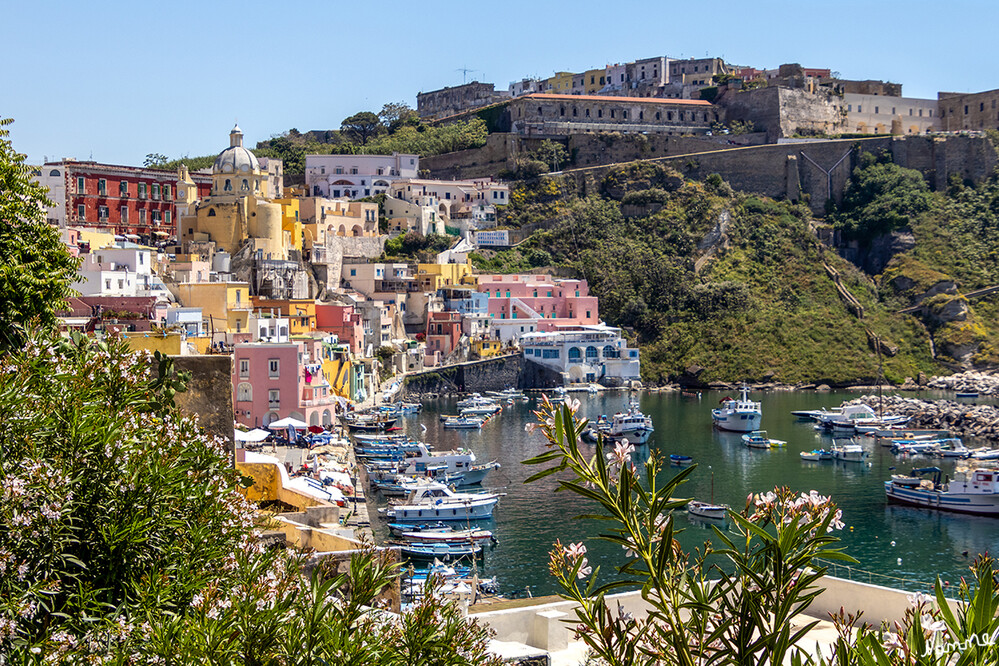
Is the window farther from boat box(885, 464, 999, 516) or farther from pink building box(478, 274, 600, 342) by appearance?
pink building box(478, 274, 600, 342)

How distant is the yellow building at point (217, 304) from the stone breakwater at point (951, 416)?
65.5ft

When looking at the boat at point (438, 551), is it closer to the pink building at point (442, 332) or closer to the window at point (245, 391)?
the window at point (245, 391)

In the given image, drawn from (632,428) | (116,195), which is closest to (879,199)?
(632,428)

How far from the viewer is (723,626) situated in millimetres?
2758

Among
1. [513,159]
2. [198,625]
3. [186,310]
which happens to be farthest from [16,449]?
[513,159]

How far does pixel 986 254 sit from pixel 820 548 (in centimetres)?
5306

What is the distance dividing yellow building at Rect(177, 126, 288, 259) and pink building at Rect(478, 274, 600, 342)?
9.34 meters

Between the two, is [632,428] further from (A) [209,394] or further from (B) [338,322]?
(A) [209,394]

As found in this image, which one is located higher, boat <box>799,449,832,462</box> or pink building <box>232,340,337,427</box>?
pink building <box>232,340,337,427</box>

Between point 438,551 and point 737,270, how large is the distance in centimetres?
3528

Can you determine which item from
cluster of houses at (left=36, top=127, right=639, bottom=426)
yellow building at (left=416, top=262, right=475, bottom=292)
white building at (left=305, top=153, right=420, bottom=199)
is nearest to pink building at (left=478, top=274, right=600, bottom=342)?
cluster of houses at (left=36, top=127, right=639, bottom=426)

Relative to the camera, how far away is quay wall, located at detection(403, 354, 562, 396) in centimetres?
4078

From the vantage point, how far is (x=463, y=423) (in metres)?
33.7

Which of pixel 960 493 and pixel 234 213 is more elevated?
pixel 234 213
